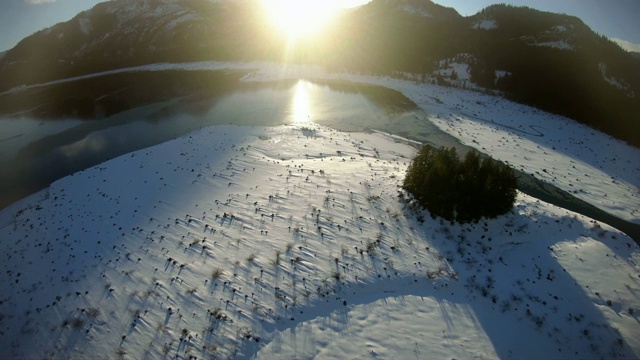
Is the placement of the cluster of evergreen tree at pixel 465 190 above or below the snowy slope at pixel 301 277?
above

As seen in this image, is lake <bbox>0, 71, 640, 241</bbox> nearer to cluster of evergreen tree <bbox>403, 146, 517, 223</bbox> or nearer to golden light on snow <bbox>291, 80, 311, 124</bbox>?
golden light on snow <bbox>291, 80, 311, 124</bbox>

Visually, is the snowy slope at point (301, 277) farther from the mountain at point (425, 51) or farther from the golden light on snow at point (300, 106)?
the mountain at point (425, 51)

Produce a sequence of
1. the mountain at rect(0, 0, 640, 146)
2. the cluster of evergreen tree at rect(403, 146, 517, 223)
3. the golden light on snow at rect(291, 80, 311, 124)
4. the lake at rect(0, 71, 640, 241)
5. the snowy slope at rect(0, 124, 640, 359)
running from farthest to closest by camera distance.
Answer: the mountain at rect(0, 0, 640, 146) < the golden light on snow at rect(291, 80, 311, 124) < the lake at rect(0, 71, 640, 241) < the cluster of evergreen tree at rect(403, 146, 517, 223) < the snowy slope at rect(0, 124, 640, 359)

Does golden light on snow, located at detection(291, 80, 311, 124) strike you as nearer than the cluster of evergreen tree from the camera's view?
No

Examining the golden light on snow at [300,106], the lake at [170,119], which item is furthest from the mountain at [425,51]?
the golden light on snow at [300,106]

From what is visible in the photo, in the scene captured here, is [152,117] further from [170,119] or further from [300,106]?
[300,106]

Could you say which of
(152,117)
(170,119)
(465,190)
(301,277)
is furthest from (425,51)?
(301,277)

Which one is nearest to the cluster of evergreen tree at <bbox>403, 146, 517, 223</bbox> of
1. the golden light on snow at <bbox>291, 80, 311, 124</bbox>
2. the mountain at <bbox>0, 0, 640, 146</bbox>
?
the golden light on snow at <bbox>291, 80, 311, 124</bbox>
